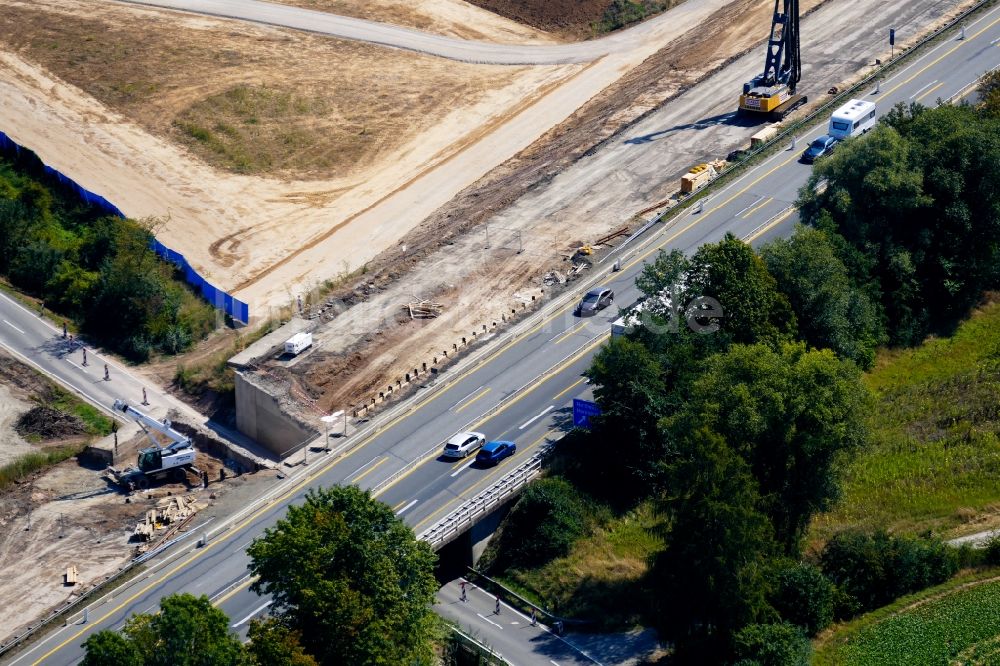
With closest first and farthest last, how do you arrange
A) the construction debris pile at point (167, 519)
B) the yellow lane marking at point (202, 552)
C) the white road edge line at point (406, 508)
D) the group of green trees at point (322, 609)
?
the group of green trees at point (322, 609) → the yellow lane marking at point (202, 552) → the white road edge line at point (406, 508) → the construction debris pile at point (167, 519)

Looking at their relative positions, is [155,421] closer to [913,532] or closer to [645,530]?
[645,530]

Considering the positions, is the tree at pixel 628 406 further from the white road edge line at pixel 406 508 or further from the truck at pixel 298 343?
the truck at pixel 298 343

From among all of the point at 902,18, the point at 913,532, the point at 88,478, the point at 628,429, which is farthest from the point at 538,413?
the point at 902,18

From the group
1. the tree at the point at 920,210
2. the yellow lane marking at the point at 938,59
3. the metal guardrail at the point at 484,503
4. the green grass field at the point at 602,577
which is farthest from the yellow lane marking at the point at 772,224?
the green grass field at the point at 602,577

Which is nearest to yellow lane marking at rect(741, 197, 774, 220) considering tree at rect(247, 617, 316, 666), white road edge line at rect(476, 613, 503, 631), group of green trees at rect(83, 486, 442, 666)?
white road edge line at rect(476, 613, 503, 631)

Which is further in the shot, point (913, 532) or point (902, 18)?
point (902, 18)

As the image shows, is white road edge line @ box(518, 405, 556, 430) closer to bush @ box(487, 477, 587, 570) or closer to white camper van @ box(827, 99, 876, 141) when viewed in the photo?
bush @ box(487, 477, 587, 570)
